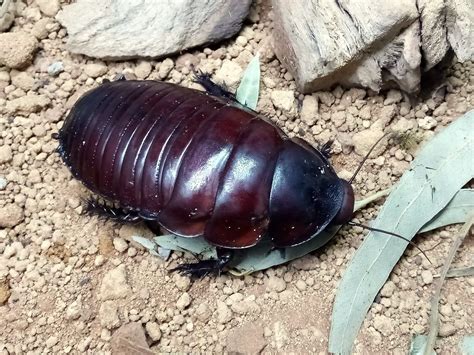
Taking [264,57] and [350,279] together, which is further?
[264,57]

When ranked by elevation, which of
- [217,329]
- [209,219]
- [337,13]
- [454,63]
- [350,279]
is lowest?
[217,329]

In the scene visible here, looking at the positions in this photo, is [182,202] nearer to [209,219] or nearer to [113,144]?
[209,219]

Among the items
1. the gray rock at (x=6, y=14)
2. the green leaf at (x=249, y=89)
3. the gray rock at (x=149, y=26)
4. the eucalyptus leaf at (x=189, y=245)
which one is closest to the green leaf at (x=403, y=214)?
the eucalyptus leaf at (x=189, y=245)

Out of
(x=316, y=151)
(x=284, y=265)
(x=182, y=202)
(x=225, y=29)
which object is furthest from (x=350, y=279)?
(x=225, y=29)

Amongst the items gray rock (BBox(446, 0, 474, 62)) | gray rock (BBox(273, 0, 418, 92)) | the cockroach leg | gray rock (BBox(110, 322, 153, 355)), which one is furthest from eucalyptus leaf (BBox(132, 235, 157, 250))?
gray rock (BBox(446, 0, 474, 62))

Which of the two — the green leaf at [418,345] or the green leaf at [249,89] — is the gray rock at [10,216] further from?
the green leaf at [418,345]

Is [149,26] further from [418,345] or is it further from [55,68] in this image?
[418,345]
